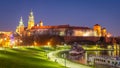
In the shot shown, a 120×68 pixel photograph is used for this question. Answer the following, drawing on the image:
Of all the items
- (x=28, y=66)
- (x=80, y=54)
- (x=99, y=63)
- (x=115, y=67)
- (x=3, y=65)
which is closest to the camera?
(x=3, y=65)

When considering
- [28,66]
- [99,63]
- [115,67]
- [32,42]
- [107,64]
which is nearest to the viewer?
[28,66]

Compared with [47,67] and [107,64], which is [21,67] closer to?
[47,67]

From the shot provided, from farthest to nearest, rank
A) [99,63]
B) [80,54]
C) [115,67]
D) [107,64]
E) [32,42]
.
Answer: [32,42] < [80,54] < [99,63] < [107,64] < [115,67]

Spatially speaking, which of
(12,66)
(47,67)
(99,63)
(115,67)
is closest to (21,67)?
(12,66)

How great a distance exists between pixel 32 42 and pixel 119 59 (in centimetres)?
12810

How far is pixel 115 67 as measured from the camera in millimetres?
72250

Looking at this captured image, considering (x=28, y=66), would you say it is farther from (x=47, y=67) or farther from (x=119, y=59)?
(x=119, y=59)

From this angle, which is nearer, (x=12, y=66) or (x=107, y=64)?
(x=12, y=66)

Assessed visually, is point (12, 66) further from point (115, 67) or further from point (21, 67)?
point (115, 67)

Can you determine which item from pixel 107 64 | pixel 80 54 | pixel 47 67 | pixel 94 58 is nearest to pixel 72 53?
pixel 80 54

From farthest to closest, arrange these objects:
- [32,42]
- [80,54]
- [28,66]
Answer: [32,42]
[80,54]
[28,66]

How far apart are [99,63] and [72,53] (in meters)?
43.3

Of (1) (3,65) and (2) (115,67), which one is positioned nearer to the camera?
(1) (3,65)

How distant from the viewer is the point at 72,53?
12562cm
